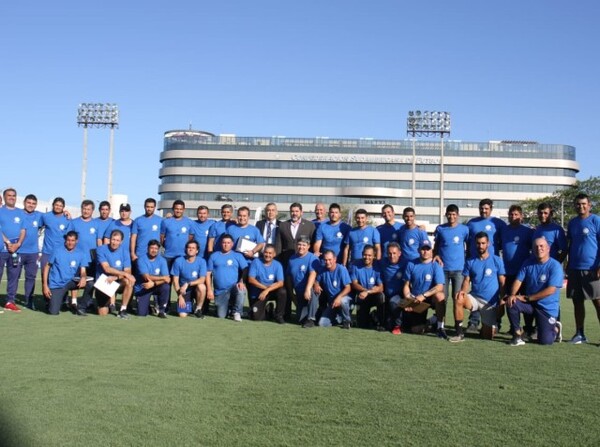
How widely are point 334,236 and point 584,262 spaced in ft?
11.9

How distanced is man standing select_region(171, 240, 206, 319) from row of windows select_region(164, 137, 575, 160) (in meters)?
77.2

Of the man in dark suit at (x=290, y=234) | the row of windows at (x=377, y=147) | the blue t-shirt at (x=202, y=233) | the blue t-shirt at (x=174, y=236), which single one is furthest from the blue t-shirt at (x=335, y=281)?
the row of windows at (x=377, y=147)

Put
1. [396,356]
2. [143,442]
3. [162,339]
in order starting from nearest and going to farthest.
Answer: [143,442]
[396,356]
[162,339]

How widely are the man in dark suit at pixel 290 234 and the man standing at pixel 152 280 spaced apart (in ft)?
6.09

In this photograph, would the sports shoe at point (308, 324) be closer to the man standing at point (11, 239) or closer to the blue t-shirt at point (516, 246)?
the blue t-shirt at point (516, 246)

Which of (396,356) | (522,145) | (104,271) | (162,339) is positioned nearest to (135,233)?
(104,271)

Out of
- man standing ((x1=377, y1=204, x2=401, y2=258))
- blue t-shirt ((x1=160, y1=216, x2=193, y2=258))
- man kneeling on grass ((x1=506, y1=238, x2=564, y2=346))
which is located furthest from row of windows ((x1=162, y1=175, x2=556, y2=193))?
man kneeling on grass ((x1=506, y1=238, x2=564, y2=346))

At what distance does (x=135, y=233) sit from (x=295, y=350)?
453 cm

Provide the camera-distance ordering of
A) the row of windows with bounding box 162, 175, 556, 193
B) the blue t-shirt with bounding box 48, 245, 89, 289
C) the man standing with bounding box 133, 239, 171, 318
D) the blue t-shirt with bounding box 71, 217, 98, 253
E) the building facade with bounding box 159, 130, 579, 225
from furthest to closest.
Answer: the row of windows with bounding box 162, 175, 556, 193
the building facade with bounding box 159, 130, 579, 225
the blue t-shirt with bounding box 71, 217, 98, 253
the man standing with bounding box 133, 239, 171, 318
the blue t-shirt with bounding box 48, 245, 89, 289

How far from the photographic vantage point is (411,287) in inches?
332

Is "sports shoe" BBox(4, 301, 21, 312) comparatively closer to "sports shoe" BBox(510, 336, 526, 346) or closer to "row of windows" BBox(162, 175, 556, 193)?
"sports shoe" BBox(510, 336, 526, 346)

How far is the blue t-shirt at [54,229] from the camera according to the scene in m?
10.3

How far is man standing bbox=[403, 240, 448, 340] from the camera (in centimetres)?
812

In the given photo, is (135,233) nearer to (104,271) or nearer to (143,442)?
(104,271)
